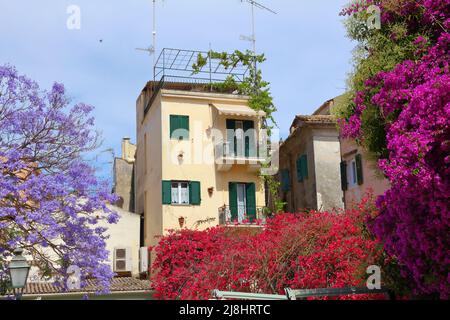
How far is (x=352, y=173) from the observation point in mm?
23359

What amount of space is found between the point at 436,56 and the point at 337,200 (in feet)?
67.0

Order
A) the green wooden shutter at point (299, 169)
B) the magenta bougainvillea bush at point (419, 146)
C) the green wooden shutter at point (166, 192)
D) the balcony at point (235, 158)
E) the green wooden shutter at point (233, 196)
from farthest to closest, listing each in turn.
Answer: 1. the green wooden shutter at point (299, 169)
2. the green wooden shutter at point (233, 196)
3. the balcony at point (235, 158)
4. the green wooden shutter at point (166, 192)
5. the magenta bougainvillea bush at point (419, 146)

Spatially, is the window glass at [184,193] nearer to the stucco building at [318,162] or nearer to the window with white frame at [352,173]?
the stucco building at [318,162]

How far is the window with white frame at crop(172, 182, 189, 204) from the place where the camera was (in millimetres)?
28891

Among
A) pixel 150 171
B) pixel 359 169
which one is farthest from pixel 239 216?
pixel 359 169

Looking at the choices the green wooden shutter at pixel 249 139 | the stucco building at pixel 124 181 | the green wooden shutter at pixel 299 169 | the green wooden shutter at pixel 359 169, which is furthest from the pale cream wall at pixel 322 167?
the stucco building at pixel 124 181

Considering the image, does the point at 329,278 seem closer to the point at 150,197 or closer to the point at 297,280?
the point at 297,280

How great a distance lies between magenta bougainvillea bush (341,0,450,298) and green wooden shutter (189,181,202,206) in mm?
18474

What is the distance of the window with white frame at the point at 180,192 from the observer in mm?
28891

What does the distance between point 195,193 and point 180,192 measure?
68 centimetres

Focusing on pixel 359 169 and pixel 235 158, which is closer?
pixel 359 169

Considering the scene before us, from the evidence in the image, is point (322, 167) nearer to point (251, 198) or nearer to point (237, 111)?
point (251, 198)

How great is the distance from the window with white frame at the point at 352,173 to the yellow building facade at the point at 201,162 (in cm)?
643

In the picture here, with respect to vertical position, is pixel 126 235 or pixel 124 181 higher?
pixel 124 181
